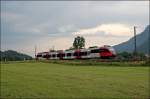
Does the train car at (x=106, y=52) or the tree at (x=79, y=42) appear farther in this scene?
the tree at (x=79, y=42)

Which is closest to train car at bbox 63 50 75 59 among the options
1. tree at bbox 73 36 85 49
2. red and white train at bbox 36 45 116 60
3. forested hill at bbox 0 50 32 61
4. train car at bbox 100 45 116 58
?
red and white train at bbox 36 45 116 60

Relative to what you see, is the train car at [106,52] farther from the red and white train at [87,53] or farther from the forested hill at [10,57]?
the forested hill at [10,57]

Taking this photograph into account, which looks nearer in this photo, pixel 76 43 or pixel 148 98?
pixel 148 98

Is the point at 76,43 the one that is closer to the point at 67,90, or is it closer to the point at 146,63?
the point at 146,63

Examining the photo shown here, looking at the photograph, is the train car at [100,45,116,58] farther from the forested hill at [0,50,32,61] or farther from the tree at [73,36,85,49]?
the tree at [73,36,85,49]

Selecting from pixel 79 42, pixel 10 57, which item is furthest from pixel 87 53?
pixel 10 57

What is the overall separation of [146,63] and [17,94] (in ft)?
128

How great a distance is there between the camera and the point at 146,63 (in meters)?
51.4

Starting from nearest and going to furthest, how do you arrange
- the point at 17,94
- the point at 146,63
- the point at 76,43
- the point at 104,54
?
the point at 17,94 → the point at 146,63 → the point at 104,54 → the point at 76,43

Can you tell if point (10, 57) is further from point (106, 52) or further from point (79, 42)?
point (106, 52)

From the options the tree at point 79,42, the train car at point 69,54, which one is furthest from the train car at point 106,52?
the tree at point 79,42

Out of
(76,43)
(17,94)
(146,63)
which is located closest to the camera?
(17,94)

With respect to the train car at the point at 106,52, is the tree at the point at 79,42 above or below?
above

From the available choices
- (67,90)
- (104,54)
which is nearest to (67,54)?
(104,54)
